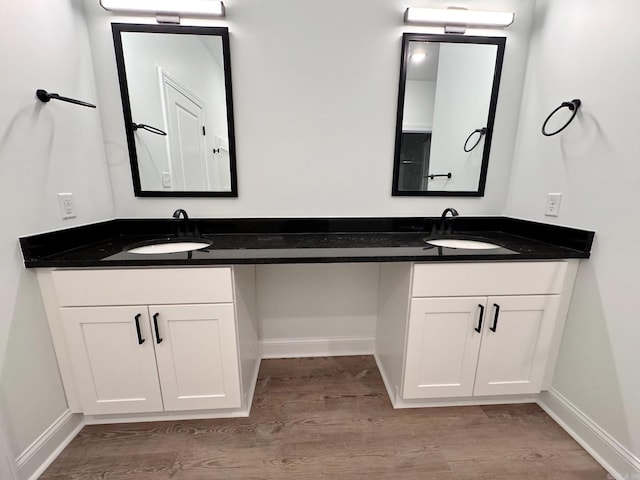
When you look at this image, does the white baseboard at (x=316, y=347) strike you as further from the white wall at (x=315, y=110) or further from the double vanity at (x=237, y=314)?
the white wall at (x=315, y=110)

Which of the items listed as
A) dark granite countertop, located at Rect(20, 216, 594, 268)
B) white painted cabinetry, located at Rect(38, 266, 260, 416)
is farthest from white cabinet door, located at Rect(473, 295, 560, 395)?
white painted cabinetry, located at Rect(38, 266, 260, 416)

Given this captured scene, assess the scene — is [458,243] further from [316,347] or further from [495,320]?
[316,347]

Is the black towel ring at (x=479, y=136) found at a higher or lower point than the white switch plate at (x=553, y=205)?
higher

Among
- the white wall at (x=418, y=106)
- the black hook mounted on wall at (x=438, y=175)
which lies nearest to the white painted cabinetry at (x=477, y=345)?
the black hook mounted on wall at (x=438, y=175)

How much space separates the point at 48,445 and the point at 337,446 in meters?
1.23

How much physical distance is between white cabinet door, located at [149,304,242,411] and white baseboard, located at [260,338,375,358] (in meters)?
0.52

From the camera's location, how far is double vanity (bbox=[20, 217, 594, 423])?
3.61 feet

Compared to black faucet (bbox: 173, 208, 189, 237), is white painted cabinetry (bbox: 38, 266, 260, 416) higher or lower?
lower

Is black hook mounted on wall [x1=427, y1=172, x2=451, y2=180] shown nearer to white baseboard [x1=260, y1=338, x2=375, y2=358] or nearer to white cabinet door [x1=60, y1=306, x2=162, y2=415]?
white baseboard [x1=260, y1=338, x2=375, y2=358]

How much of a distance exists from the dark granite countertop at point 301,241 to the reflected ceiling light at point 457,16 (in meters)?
1.04

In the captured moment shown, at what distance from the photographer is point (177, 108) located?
1462mm

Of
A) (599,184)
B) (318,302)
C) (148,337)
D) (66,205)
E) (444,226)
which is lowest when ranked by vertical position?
(318,302)

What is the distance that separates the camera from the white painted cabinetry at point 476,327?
120 cm

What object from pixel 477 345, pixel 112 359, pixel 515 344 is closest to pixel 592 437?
pixel 515 344
